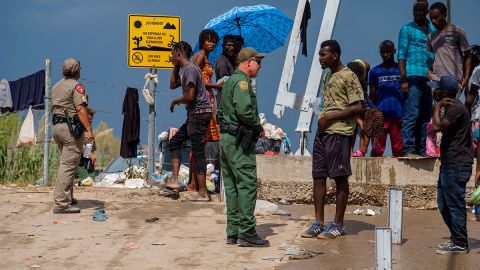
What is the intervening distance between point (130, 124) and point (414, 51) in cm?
532

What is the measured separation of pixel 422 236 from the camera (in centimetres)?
965

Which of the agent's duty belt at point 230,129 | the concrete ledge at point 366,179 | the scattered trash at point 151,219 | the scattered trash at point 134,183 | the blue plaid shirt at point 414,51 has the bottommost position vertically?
the scattered trash at point 151,219

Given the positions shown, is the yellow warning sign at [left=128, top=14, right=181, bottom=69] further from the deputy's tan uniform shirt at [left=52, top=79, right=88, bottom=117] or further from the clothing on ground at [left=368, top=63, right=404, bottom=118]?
the clothing on ground at [left=368, top=63, right=404, bottom=118]

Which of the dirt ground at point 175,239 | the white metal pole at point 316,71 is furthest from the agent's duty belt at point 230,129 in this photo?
the white metal pole at point 316,71

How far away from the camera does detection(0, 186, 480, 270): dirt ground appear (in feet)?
26.9

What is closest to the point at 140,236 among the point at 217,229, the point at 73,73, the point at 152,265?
the point at 217,229

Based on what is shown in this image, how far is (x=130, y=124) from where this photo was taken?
49.3 feet

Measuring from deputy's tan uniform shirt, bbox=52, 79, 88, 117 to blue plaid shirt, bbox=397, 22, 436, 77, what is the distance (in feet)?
13.4

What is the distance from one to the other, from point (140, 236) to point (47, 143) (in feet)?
15.8

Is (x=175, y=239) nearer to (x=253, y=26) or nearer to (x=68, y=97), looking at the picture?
(x=68, y=97)

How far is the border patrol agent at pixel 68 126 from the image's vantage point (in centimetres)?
1076

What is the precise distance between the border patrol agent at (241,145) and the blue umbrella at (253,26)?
5.46 metres

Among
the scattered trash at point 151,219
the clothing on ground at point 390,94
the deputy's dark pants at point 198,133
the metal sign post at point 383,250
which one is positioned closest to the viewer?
the metal sign post at point 383,250

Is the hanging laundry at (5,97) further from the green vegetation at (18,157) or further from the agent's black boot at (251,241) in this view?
the agent's black boot at (251,241)
